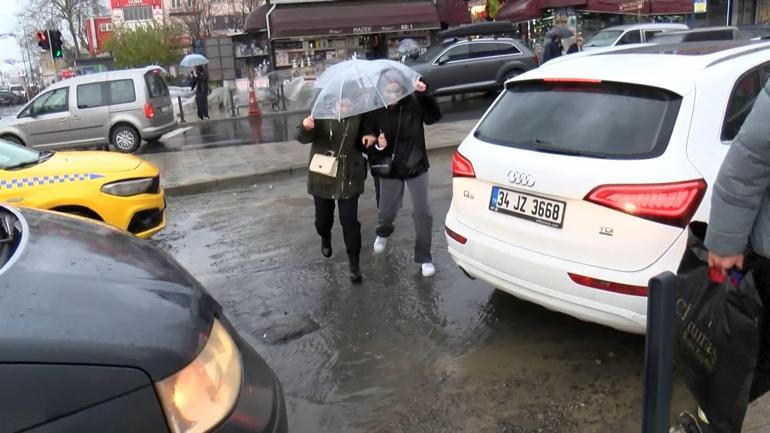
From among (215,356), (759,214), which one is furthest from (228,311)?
(759,214)

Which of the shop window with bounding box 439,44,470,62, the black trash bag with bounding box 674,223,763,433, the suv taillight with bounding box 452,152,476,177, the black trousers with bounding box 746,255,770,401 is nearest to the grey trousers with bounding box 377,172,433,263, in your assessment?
the suv taillight with bounding box 452,152,476,177

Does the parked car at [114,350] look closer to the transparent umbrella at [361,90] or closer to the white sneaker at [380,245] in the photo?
the transparent umbrella at [361,90]

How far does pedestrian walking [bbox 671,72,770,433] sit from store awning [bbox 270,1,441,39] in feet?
77.2

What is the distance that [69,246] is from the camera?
7.27ft

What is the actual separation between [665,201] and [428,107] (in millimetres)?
2250

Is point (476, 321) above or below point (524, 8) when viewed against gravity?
below

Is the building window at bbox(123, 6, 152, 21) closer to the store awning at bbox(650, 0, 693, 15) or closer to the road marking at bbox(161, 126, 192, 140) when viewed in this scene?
the store awning at bbox(650, 0, 693, 15)

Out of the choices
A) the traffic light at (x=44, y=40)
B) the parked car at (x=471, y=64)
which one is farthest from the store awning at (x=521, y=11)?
the traffic light at (x=44, y=40)

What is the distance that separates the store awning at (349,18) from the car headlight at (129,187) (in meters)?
19.6

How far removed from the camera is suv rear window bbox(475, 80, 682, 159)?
3.26 m

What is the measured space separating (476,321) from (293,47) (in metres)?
22.7

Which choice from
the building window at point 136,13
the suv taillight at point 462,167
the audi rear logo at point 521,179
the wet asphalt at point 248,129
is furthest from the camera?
the building window at point 136,13

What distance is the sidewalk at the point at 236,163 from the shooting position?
934 centimetres

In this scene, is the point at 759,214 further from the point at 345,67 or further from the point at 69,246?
the point at 345,67
